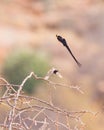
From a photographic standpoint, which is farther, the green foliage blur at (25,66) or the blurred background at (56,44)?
the blurred background at (56,44)

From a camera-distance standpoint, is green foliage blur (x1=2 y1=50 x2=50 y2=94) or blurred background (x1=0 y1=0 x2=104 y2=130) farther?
blurred background (x1=0 y1=0 x2=104 y2=130)

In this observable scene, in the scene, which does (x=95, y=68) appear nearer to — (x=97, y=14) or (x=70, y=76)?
(x=70, y=76)

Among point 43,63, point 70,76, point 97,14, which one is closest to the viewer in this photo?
point 43,63

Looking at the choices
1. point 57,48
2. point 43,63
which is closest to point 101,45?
point 57,48

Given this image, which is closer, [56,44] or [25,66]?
[25,66]

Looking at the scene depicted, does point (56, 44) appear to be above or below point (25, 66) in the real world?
above
